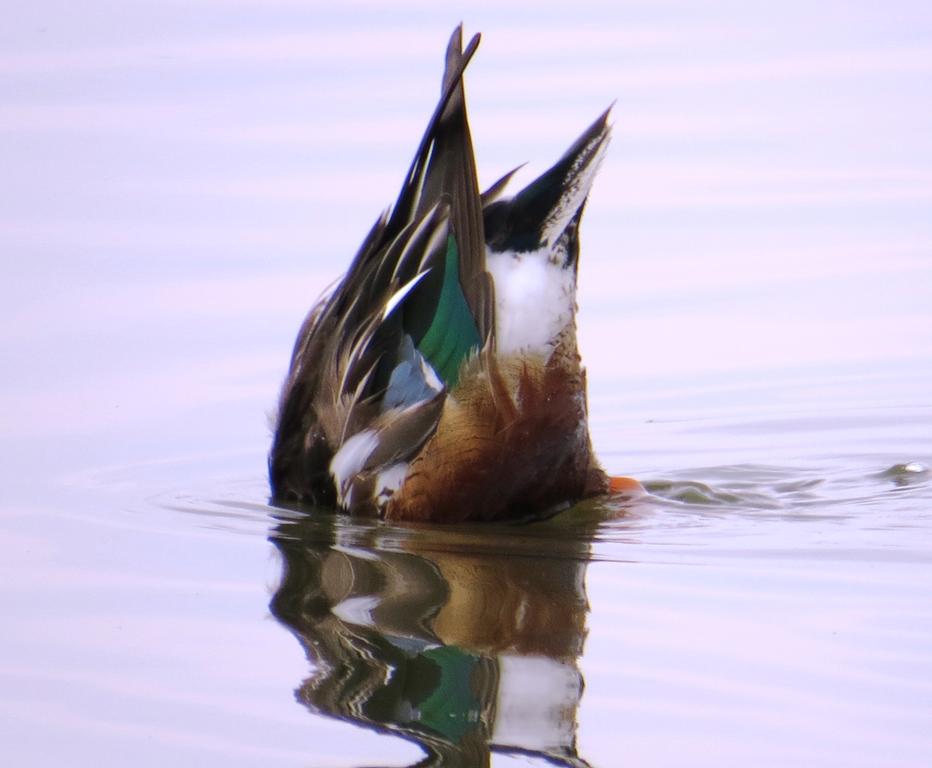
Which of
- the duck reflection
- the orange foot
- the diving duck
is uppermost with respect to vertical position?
the diving duck

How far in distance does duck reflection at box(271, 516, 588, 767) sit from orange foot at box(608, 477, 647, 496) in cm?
69

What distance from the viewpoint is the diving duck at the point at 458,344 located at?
5.50 m

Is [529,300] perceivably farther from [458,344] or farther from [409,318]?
[409,318]

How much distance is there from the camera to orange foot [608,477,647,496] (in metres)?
6.11

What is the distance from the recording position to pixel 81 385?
24.2 ft

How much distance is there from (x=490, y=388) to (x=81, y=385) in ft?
8.28

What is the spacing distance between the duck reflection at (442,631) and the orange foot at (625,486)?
2.27ft

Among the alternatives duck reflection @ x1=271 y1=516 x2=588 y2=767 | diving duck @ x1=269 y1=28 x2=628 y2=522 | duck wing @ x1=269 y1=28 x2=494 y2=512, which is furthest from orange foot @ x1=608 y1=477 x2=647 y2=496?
duck wing @ x1=269 y1=28 x2=494 y2=512

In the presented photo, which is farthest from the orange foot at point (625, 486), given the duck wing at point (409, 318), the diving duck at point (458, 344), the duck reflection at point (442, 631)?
the duck wing at point (409, 318)

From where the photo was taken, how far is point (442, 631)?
426 centimetres

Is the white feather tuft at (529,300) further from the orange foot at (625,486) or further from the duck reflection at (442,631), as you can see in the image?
the orange foot at (625,486)

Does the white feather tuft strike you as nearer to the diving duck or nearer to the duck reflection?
the diving duck

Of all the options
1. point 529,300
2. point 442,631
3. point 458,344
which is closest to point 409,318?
point 458,344

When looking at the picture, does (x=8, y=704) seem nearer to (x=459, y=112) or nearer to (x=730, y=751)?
(x=730, y=751)
